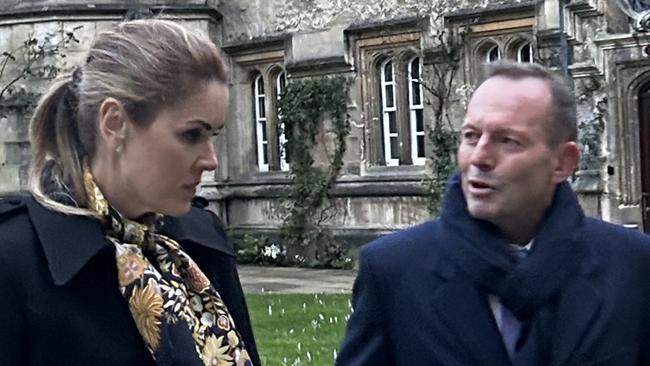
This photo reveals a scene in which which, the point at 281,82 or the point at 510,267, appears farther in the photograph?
the point at 281,82

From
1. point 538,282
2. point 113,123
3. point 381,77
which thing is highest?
point 381,77

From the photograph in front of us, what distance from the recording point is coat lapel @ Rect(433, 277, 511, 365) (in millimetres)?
2584

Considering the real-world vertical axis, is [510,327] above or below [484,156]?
below

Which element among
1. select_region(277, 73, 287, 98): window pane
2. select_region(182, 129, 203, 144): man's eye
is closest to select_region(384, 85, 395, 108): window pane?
select_region(277, 73, 287, 98): window pane

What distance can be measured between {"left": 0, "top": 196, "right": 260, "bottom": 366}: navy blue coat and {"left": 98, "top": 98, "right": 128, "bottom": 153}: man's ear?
0.58 ft

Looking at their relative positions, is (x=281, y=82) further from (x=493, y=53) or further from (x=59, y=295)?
(x=59, y=295)

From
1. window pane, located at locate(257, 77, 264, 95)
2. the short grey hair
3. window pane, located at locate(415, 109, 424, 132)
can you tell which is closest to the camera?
the short grey hair

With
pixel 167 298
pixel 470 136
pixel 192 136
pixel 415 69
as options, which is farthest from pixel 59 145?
pixel 415 69

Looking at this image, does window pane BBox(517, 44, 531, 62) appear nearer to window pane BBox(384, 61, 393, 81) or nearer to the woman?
window pane BBox(384, 61, 393, 81)

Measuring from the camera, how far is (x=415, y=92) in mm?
17250

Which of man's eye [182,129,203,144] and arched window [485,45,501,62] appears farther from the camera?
arched window [485,45,501,62]

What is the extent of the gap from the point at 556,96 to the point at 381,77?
15.0 m

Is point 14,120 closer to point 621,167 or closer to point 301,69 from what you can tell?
point 301,69

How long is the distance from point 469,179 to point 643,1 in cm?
1252
